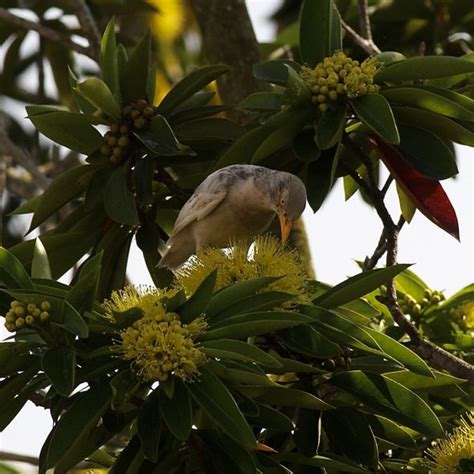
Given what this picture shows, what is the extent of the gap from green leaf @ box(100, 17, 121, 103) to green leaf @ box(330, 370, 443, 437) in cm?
127

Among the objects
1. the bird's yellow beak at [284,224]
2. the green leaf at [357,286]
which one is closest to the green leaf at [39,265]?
the green leaf at [357,286]

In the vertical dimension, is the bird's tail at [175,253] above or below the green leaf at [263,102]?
below

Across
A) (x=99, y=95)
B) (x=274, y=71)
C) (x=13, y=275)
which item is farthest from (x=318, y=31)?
(x=13, y=275)

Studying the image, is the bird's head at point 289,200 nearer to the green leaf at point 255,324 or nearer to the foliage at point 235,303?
the foliage at point 235,303

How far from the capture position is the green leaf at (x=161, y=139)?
4.32 meters

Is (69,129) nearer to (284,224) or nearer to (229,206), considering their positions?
(229,206)

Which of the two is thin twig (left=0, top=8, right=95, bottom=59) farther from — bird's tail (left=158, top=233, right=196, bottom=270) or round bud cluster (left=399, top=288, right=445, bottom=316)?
round bud cluster (left=399, top=288, right=445, bottom=316)

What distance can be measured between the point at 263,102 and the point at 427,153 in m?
0.54

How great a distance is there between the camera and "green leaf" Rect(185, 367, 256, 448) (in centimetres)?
324

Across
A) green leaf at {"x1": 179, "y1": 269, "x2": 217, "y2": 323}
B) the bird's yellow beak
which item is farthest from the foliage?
the bird's yellow beak

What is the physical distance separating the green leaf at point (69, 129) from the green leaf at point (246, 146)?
0.44 metres

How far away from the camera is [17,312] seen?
3420 mm

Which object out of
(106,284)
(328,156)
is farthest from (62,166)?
(328,156)

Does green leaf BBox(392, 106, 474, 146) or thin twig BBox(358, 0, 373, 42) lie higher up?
thin twig BBox(358, 0, 373, 42)
